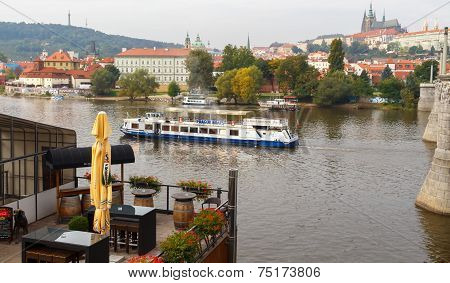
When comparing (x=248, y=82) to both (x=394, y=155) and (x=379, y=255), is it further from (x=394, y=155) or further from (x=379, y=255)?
(x=379, y=255)

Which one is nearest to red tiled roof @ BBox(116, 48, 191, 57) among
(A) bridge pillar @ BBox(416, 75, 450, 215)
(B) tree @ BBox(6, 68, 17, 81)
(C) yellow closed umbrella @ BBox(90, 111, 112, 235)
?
(B) tree @ BBox(6, 68, 17, 81)

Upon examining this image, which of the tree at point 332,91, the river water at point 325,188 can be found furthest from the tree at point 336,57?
→ the river water at point 325,188

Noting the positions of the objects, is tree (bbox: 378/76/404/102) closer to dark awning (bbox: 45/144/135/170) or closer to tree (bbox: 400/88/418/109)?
tree (bbox: 400/88/418/109)

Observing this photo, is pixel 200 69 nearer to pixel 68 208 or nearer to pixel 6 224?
pixel 68 208

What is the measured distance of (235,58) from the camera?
122 m

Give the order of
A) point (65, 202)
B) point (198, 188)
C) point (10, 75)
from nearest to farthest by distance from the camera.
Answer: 1. point (65, 202)
2. point (198, 188)
3. point (10, 75)

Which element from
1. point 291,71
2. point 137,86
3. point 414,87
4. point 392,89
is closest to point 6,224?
point 414,87

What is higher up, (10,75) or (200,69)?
(10,75)

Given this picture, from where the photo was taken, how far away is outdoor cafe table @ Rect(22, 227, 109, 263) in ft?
31.4

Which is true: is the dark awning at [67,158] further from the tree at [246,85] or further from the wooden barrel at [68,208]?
the tree at [246,85]

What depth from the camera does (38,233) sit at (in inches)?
399

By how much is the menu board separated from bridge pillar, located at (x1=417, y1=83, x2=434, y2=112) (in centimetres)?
7703

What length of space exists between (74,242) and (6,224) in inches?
140

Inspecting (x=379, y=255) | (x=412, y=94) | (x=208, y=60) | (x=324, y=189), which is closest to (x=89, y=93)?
(x=208, y=60)
